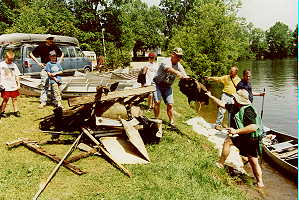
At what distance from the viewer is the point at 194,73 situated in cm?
3350

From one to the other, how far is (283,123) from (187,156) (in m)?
16.5

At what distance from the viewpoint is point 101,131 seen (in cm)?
819

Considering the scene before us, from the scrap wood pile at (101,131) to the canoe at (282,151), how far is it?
17.3ft

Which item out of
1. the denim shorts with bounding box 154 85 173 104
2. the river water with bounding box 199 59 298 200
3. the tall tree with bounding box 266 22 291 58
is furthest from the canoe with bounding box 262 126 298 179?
the tall tree with bounding box 266 22 291 58

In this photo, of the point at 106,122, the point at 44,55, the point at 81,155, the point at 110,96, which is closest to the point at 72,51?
the point at 44,55

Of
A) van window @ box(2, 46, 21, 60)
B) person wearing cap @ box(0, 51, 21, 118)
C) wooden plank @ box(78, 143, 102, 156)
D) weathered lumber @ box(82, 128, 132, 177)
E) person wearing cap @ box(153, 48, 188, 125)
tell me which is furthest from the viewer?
van window @ box(2, 46, 21, 60)

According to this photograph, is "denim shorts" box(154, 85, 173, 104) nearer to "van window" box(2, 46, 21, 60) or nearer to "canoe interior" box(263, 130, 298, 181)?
"canoe interior" box(263, 130, 298, 181)

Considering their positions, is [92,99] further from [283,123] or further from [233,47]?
[233,47]

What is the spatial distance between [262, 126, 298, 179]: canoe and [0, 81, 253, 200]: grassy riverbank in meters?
3.41

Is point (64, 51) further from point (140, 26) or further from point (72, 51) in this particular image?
point (140, 26)

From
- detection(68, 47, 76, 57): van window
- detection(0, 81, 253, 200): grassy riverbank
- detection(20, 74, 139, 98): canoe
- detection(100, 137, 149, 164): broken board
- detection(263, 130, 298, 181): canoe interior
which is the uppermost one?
detection(68, 47, 76, 57): van window

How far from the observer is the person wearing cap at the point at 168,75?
29.1 feet

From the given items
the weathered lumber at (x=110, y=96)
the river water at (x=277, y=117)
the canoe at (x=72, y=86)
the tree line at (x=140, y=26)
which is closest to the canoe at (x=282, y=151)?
the river water at (x=277, y=117)

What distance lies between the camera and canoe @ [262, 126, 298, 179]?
10609 mm
